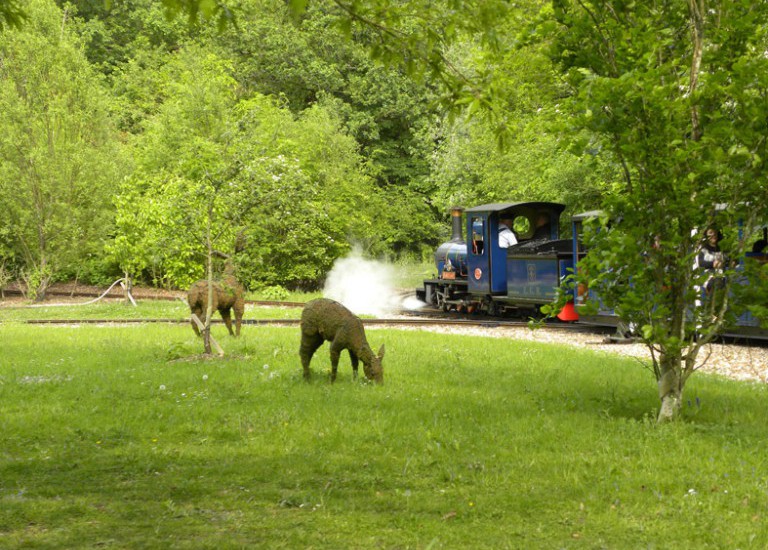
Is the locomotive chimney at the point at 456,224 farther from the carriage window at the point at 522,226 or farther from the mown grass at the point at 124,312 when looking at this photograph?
the mown grass at the point at 124,312

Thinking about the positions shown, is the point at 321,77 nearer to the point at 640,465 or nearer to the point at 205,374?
the point at 205,374

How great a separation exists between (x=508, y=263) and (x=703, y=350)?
267 inches

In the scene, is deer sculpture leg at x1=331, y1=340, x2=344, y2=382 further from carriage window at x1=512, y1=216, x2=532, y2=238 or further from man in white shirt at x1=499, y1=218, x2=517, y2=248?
carriage window at x1=512, y1=216, x2=532, y2=238

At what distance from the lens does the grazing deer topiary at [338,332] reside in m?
10.3

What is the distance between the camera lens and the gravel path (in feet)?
43.4

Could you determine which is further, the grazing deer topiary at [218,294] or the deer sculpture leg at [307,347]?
the grazing deer topiary at [218,294]

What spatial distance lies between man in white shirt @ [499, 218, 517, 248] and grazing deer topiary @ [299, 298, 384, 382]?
39.7 feet

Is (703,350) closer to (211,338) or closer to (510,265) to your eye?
(510,265)

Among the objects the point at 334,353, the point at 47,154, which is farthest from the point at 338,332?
the point at 47,154

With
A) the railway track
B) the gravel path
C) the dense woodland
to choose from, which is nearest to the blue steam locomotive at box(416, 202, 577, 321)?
the railway track

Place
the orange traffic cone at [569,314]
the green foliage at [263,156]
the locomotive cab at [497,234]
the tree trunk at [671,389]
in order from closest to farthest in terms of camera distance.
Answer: the tree trunk at [671,389]
the orange traffic cone at [569,314]
the locomotive cab at [497,234]
the green foliage at [263,156]

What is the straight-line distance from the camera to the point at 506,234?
72.5 feet

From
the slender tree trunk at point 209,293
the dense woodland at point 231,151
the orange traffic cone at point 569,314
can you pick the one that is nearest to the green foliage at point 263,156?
the dense woodland at point 231,151

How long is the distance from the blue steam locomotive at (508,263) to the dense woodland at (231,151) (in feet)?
7.45
